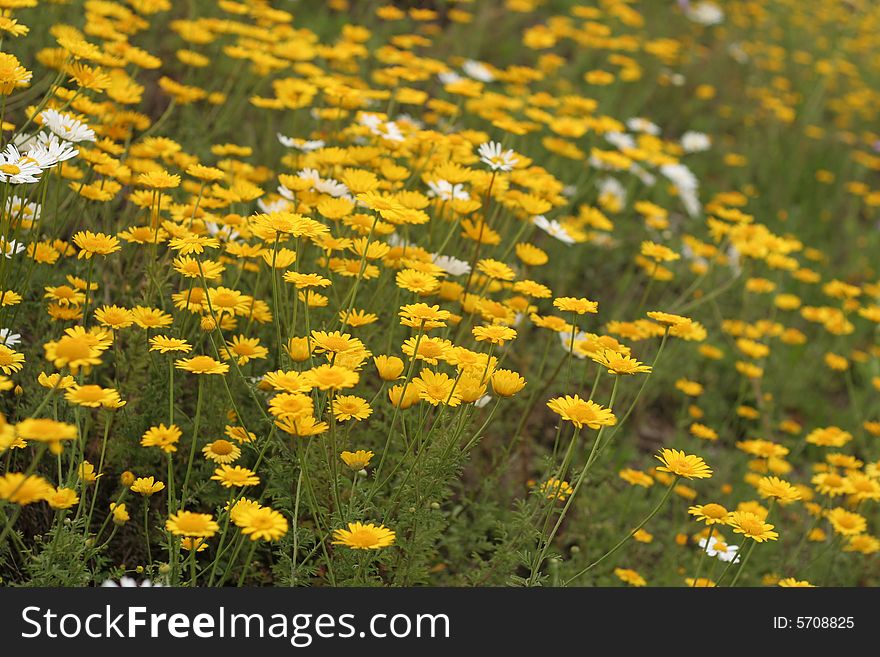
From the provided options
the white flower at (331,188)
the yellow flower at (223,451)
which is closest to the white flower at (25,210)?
the white flower at (331,188)

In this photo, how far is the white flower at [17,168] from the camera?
2.09 meters

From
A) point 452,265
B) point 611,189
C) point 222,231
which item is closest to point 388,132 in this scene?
point 452,265

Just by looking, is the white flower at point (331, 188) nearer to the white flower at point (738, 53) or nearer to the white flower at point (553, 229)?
the white flower at point (553, 229)

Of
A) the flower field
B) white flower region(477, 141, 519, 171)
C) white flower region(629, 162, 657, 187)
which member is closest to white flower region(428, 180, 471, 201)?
the flower field

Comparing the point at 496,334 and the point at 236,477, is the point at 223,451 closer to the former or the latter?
the point at 236,477

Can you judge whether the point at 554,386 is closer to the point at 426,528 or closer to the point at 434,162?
the point at 434,162

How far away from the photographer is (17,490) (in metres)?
1.47

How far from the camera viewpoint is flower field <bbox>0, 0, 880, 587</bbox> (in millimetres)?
2004

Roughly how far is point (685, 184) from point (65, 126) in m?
3.37

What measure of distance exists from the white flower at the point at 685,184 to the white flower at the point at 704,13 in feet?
6.85

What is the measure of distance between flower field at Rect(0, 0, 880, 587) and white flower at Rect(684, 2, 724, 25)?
5.43 feet

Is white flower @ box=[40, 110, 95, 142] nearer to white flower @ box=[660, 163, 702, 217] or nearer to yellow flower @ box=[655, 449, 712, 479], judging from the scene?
yellow flower @ box=[655, 449, 712, 479]

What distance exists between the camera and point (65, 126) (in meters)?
2.46
